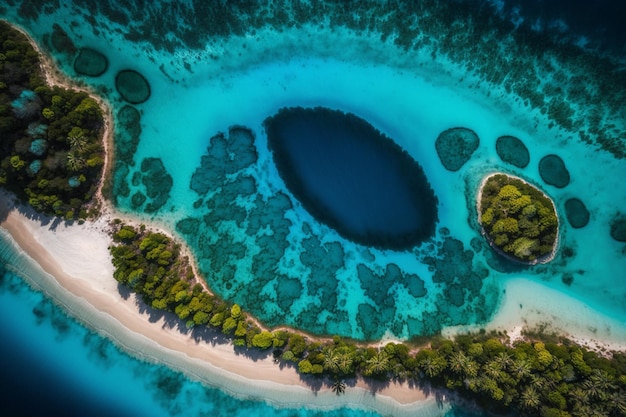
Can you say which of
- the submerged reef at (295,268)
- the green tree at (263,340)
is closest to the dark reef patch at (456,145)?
the submerged reef at (295,268)

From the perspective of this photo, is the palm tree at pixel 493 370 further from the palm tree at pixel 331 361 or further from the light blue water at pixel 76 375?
the light blue water at pixel 76 375

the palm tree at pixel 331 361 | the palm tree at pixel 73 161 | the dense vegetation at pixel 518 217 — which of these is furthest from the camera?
the dense vegetation at pixel 518 217

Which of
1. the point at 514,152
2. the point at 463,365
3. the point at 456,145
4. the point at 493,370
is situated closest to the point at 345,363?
the point at 463,365

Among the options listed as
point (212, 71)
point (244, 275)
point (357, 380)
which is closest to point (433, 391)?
point (357, 380)

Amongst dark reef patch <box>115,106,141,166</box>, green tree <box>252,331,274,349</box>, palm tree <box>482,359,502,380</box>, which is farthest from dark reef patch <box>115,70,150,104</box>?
palm tree <box>482,359,502,380</box>

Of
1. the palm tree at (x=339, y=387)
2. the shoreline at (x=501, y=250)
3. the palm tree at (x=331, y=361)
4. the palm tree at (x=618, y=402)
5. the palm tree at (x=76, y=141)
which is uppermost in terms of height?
the shoreline at (x=501, y=250)

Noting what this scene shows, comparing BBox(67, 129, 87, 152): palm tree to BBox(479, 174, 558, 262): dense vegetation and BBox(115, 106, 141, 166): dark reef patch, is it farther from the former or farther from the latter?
BBox(479, 174, 558, 262): dense vegetation
